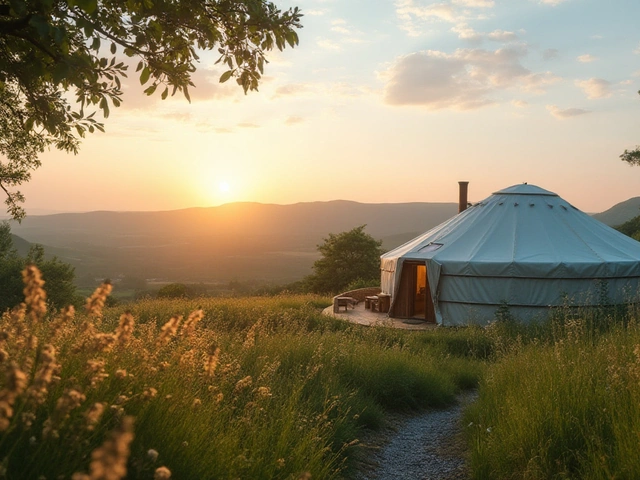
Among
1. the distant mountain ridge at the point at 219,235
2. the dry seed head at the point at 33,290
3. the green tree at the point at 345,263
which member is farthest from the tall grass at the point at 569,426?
the distant mountain ridge at the point at 219,235

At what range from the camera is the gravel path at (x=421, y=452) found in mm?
4672

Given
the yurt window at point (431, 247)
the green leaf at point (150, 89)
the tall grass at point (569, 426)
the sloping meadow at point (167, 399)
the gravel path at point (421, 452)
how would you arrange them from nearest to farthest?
the sloping meadow at point (167, 399) → the tall grass at point (569, 426) → the gravel path at point (421, 452) → the green leaf at point (150, 89) → the yurt window at point (431, 247)

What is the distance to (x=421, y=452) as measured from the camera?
5.25 m

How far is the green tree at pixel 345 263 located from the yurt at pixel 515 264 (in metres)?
8.98

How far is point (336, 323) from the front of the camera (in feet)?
41.2

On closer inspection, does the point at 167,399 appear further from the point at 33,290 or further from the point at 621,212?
the point at 621,212

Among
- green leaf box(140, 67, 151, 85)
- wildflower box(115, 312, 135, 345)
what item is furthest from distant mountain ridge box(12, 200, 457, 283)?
wildflower box(115, 312, 135, 345)

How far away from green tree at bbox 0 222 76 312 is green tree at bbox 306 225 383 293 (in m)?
10.1

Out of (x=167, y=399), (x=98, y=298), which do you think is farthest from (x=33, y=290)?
(x=167, y=399)

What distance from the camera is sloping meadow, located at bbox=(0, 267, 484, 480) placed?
1728mm

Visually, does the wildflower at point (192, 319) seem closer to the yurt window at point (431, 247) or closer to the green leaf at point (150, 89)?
the green leaf at point (150, 89)

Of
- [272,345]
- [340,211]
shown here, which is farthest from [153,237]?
[272,345]

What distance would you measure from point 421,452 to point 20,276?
14.2 meters

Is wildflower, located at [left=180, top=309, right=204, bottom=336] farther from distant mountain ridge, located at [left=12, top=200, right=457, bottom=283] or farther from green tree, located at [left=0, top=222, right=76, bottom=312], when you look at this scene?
distant mountain ridge, located at [left=12, top=200, right=457, bottom=283]
